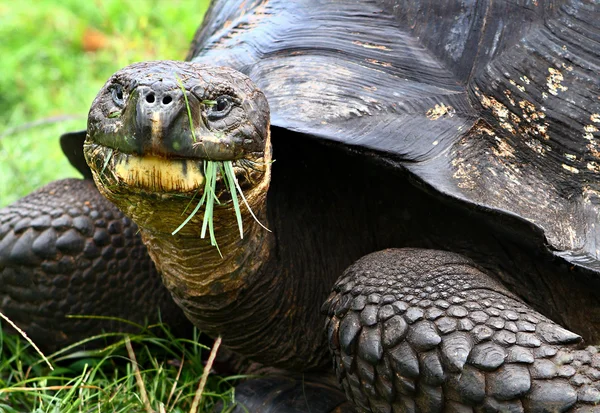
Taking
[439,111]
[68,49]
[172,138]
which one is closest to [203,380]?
[172,138]

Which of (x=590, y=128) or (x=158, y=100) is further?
(x=590, y=128)

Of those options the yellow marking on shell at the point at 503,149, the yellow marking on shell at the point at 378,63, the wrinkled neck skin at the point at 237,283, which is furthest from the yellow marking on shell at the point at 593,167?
the wrinkled neck skin at the point at 237,283

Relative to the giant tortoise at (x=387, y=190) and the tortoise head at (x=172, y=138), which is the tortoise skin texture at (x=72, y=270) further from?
the tortoise head at (x=172, y=138)

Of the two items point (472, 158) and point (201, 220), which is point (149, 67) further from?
point (472, 158)

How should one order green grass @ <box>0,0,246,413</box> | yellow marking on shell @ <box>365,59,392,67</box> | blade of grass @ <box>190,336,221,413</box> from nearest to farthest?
blade of grass @ <box>190,336,221,413</box> < yellow marking on shell @ <box>365,59,392,67</box> < green grass @ <box>0,0,246,413</box>

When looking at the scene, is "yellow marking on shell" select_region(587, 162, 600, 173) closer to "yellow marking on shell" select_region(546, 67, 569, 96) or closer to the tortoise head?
"yellow marking on shell" select_region(546, 67, 569, 96)

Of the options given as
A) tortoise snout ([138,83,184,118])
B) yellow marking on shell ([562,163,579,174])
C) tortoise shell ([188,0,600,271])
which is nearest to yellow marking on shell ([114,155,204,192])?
tortoise snout ([138,83,184,118])

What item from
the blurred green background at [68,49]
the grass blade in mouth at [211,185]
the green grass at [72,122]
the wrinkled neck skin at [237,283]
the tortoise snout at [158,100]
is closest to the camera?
the tortoise snout at [158,100]

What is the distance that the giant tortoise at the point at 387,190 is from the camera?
2.15m

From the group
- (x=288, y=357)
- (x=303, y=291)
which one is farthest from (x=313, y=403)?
(x=303, y=291)

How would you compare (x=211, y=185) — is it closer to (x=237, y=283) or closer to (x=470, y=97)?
(x=237, y=283)

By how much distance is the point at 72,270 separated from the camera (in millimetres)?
3217

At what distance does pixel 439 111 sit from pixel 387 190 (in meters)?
0.34

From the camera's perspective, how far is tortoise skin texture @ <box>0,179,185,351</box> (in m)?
3.18
